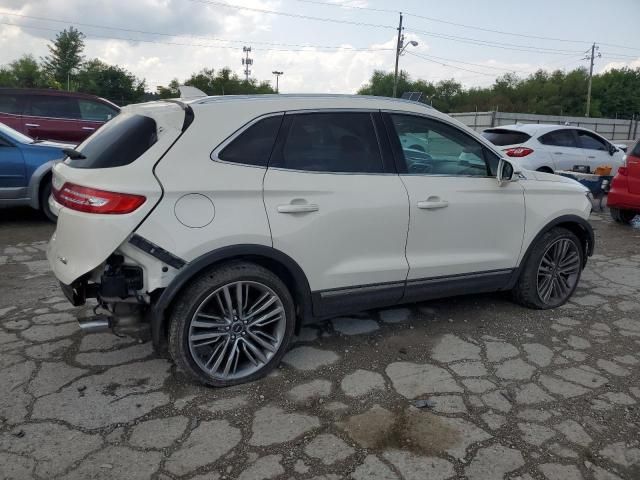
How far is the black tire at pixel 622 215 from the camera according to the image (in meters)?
8.47

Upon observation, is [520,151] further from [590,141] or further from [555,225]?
[555,225]

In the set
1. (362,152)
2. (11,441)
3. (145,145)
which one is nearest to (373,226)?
(362,152)

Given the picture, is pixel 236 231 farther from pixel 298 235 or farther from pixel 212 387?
pixel 212 387

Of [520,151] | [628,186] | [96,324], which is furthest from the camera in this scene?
[520,151]

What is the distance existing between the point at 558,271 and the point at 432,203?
1625mm

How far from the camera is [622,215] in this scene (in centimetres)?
854

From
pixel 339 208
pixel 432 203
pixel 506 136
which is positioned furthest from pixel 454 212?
pixel 506 136

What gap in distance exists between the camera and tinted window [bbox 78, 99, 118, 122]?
33.6ft

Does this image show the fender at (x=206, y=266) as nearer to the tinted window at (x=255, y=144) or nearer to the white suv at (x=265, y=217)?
the white suv at (x=265, y=217)

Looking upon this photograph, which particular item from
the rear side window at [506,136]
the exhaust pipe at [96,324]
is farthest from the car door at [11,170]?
the rear side window at [506,136]

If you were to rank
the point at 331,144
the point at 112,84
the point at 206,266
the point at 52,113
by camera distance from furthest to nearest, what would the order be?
the point at 112,84
the point at 52,113
the point at 331,144
the point at 206,266

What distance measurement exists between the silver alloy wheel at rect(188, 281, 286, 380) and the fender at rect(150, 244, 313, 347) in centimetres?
16

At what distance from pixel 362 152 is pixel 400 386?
1.51 meters

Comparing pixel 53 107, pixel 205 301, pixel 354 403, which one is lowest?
pixel 354 403
